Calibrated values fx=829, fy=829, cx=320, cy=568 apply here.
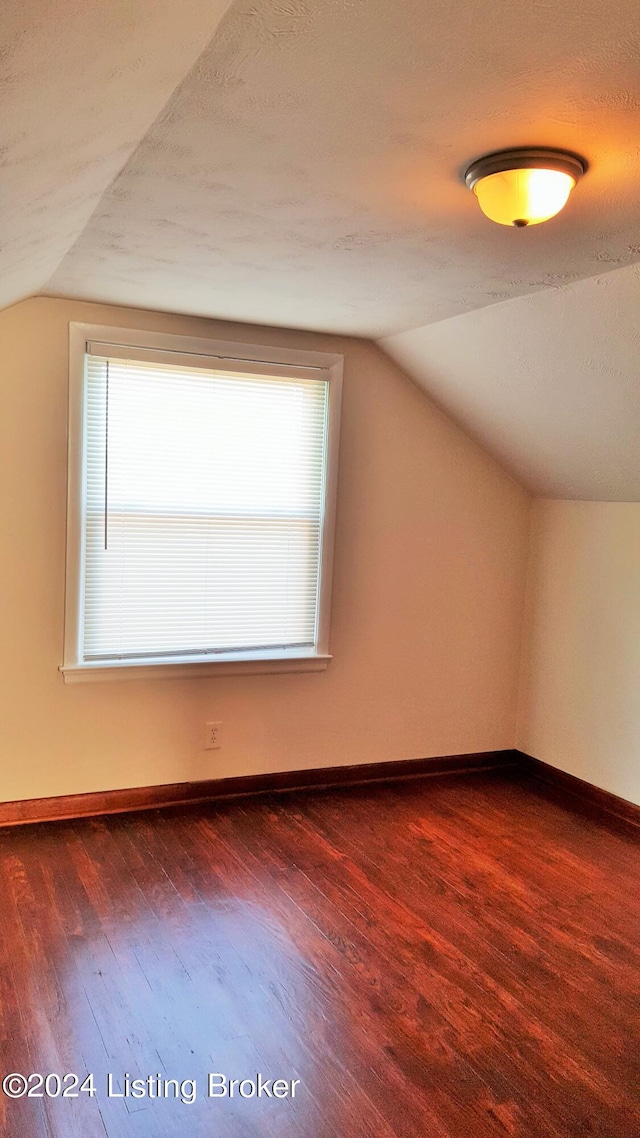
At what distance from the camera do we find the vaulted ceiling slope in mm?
1345

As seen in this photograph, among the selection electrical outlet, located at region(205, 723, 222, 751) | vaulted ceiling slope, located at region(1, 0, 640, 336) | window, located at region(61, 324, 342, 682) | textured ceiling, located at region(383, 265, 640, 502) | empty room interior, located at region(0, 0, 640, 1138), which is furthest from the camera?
electrical outlet, located at region(205, 723, 222, 751)

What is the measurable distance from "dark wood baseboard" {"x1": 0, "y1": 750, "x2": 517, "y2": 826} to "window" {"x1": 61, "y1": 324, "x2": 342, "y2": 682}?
0.54m

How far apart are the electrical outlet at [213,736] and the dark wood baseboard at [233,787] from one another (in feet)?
0.51

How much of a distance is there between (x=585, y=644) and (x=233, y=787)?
190 cm

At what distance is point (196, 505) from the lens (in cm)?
375

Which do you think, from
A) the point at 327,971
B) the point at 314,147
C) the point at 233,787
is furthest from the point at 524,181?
the point at 233,787

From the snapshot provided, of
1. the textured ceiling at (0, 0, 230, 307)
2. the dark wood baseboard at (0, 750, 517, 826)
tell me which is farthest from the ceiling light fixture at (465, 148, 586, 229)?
the dark wood baseboard at (0, 750, 517, 826)

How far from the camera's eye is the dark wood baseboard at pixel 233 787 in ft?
11.7

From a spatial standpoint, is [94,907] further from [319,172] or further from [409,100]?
[409,100]

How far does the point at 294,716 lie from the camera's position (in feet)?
13.4

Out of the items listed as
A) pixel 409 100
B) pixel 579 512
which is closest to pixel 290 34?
pixel 409 100

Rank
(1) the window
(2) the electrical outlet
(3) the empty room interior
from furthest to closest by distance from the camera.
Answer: (2) the electrical outlet, (1) the window, (3) the empty room interior

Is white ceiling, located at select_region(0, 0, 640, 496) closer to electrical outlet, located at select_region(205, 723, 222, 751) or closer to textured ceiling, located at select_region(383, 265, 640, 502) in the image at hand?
textured ceiling, located at select_region(383, 265, 640, 502)

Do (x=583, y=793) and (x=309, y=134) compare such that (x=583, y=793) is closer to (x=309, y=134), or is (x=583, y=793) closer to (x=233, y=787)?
(x=233, y=787)
